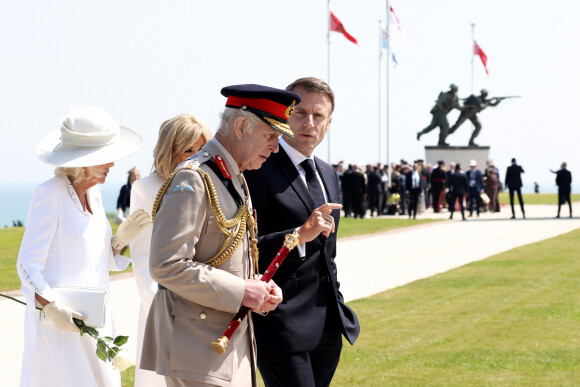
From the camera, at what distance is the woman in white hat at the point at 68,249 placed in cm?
443

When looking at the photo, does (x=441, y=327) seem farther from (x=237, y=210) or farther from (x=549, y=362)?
(x=237, y=210)

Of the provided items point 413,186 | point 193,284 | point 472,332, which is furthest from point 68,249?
point 413,186

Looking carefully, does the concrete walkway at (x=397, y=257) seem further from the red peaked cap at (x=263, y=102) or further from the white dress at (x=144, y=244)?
the red peaked cap at (x=263, y=102)

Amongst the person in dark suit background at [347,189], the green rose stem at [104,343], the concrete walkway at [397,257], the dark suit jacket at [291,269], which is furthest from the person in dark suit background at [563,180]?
the green rose stem at [104,343]

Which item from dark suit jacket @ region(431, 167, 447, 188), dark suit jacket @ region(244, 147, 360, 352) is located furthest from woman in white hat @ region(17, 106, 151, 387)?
dark suit jacket @ region(431, 167, 447, 188)

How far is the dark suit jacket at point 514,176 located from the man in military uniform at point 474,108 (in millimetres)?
11893

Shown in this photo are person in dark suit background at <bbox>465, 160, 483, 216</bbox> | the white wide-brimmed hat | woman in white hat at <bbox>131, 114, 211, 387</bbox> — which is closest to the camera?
the white wide-brimmed hat

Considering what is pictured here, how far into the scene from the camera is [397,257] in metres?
17.8

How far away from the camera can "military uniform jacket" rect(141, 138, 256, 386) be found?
3.18 meters

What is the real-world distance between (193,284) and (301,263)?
108cm

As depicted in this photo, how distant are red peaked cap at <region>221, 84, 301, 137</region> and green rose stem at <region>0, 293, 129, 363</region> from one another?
1406 mm

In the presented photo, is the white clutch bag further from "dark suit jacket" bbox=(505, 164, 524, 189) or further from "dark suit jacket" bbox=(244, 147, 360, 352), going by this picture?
"dark suit jacket" bbox=(505, 164, 524, 189)

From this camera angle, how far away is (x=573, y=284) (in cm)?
1348

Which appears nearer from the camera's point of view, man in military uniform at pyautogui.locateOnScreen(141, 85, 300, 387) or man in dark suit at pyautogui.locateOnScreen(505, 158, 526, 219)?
man in military uniform at pyautogui.locateOnScreen(141, 85, 300, 387)
